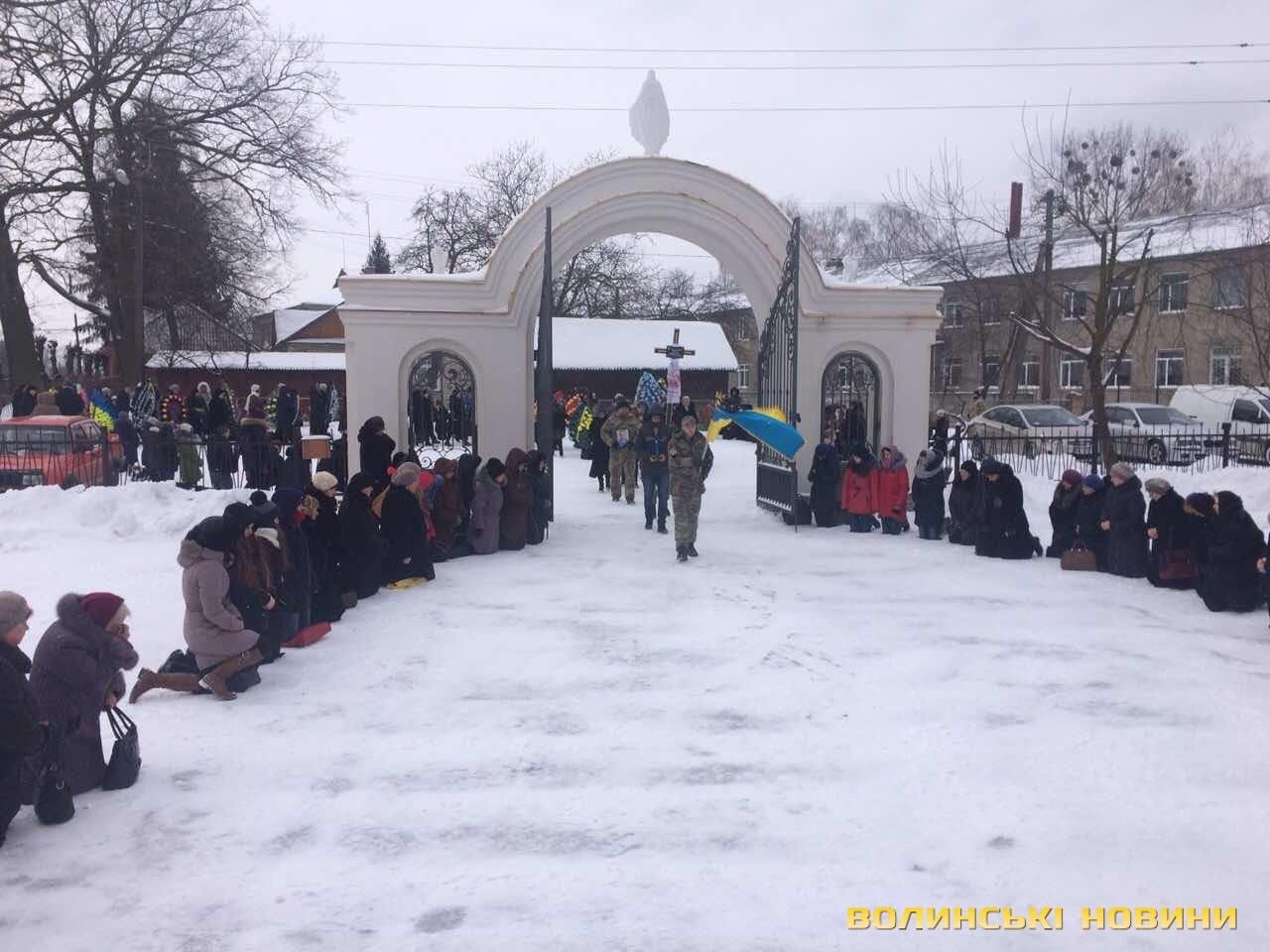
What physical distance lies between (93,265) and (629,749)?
99.7 ft

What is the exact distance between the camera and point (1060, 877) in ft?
14.3

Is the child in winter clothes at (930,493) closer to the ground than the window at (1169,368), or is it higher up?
closer to the ground

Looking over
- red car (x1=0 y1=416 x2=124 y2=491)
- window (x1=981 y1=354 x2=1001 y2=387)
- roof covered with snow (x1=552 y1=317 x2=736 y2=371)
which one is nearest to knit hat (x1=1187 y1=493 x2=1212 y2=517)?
red car (x1=0 y1=416 x2=124 y2=491)

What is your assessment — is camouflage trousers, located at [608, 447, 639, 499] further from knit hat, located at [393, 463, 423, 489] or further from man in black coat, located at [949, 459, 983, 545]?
knit hat, located at [393, 463, 423, 489]

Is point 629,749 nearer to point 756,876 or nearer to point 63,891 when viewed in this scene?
point 756,876

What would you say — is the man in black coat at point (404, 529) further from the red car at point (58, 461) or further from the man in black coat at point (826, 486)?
the red car at point (58, 461)

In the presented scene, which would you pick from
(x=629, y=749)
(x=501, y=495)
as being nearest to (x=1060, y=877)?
(x=629, y=749)

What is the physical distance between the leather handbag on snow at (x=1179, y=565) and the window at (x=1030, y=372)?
1299 inches

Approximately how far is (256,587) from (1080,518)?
8.85 metres

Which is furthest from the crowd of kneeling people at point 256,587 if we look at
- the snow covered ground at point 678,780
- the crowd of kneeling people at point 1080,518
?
the crowd of kneeling people at point 1080,518

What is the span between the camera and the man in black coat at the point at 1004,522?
1184cm

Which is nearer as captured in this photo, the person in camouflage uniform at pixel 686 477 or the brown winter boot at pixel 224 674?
the brown winter boot at pixel 224 674

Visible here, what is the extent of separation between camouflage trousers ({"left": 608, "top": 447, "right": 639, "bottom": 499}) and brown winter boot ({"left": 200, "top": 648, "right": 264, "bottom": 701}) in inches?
382

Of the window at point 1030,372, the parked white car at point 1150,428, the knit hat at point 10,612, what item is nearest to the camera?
the knit hat at point 10,612
